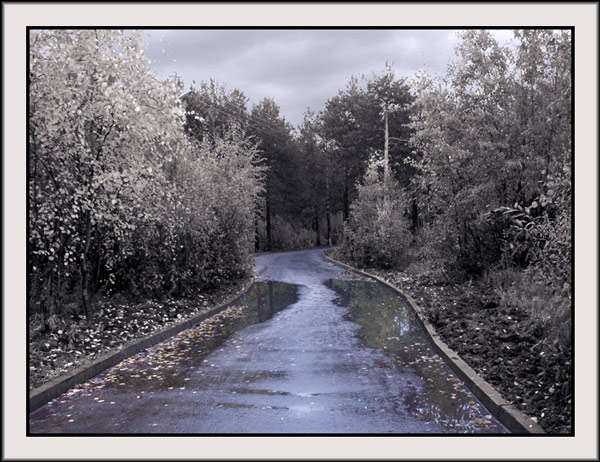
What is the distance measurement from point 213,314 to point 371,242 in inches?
495

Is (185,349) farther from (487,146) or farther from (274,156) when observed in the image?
(274,156)

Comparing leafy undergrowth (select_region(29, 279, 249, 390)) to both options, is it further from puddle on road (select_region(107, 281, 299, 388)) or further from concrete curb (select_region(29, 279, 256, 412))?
puddle on road (select_region(107, 281, 299, 388))

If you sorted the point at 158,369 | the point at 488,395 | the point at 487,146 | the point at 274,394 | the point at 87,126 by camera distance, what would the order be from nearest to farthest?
the point at 488,395
the point at 274,394
the point at 158,369
the point at 87,126
the point at 487,146

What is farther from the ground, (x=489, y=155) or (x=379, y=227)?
(x=489, y=155)

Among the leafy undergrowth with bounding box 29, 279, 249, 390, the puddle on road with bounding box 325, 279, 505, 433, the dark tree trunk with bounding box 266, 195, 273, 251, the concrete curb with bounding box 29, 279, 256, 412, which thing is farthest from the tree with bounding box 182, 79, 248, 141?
the concrete curb with bounding box 29, 279, 256, 412

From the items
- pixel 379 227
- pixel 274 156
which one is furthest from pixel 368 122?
pixel 379 227

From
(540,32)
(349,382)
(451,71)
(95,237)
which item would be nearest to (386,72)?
(451,71)

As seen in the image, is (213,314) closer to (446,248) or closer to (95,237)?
(95,237)

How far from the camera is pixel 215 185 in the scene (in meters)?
13.5

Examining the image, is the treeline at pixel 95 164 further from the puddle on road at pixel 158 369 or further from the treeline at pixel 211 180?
the puddle on road at pixel 158 369

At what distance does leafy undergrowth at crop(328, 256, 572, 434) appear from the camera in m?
4.66

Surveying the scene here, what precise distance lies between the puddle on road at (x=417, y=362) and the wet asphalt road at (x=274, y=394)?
0.02 meters

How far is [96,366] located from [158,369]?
776 mm

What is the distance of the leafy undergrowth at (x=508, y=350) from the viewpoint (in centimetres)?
466
